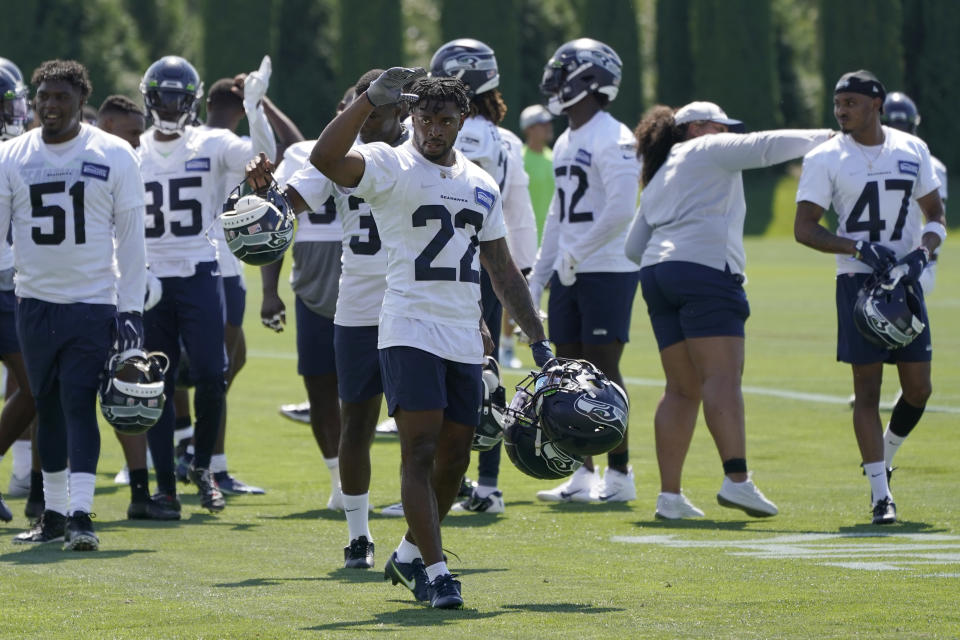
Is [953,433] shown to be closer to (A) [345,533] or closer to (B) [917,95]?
(A) [345,533]

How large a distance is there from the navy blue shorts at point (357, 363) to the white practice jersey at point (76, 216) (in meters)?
1.06

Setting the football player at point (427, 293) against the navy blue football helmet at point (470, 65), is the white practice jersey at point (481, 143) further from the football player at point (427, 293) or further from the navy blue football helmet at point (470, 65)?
the football player at point (427, 293)

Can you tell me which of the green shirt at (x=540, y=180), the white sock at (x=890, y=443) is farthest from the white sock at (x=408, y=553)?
the green shirt at (x=540, y=180)

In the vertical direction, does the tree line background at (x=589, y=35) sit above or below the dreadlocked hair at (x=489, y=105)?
above

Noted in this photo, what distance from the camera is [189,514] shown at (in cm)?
938

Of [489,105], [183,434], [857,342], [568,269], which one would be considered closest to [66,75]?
[489,105]

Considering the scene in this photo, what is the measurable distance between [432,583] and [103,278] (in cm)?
256

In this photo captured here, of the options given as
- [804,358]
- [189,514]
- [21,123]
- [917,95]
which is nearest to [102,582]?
[189,514]

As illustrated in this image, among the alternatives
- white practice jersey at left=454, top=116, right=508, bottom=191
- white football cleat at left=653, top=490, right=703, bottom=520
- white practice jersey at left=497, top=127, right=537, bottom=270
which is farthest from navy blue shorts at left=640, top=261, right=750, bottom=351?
white practice jersey at left=497, top=127, right=537, bottom=270

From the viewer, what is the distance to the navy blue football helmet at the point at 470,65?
9273 mm

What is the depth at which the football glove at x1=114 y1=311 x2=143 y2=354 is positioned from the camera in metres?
7.95

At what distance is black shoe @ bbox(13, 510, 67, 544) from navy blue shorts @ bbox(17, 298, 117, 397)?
0.70 meters

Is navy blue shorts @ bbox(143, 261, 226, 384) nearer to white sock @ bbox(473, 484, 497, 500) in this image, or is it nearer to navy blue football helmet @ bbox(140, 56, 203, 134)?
navy blue football helmet @ bbox(140, 56, 203, 134)

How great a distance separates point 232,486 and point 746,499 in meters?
3.27
